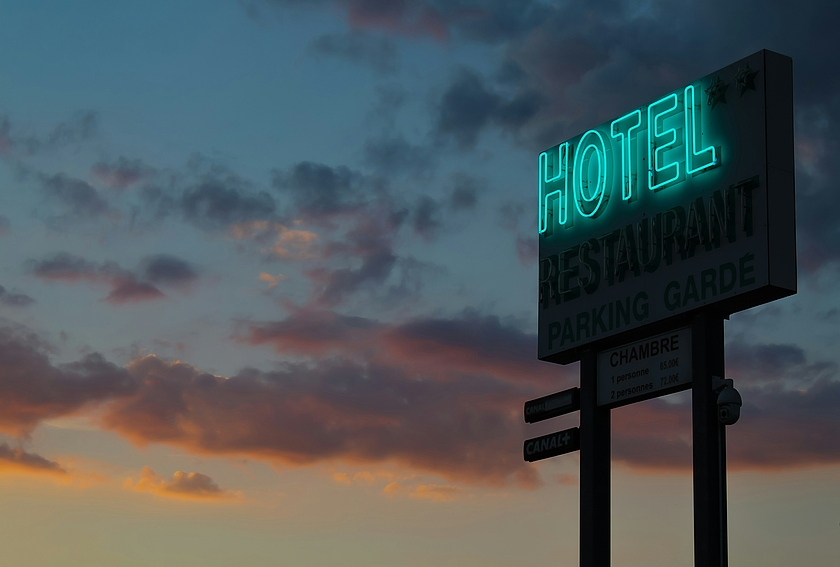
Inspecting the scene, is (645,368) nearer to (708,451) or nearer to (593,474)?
(593,474)

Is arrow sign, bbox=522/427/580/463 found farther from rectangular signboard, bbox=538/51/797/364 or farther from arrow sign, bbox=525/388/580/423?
rectangular signboard, bbox=538/51/797/364

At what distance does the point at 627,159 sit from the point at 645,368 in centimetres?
482

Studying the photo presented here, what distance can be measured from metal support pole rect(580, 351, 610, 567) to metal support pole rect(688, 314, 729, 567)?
3405 mm

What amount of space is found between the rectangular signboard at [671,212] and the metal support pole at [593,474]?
3.59 ft

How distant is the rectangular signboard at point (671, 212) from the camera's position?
26109mm

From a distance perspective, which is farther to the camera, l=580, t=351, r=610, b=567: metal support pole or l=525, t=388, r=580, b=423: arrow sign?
l=525, t=388, r=580, b=423: arrow sign

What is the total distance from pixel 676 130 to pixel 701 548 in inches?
349

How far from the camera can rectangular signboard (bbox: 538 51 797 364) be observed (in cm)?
2611

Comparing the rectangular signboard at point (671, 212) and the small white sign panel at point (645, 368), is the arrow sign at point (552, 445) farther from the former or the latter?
the rectangular signboard at point (671, 212)

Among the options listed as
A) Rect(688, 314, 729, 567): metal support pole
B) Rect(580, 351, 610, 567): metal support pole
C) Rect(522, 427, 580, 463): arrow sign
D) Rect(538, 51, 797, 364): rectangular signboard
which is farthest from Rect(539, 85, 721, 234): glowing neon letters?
Rect(522, 427, 580, 463): arrow sign

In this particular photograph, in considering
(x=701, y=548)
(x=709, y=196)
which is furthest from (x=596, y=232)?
(x=701, y=548)

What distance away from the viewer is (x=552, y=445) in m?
30.2

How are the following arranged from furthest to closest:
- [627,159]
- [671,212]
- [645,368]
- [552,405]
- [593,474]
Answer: [552,405] → [627,159] → [593,474] → [645,368] → [671,212]

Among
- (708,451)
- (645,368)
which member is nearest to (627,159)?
(645,368)
